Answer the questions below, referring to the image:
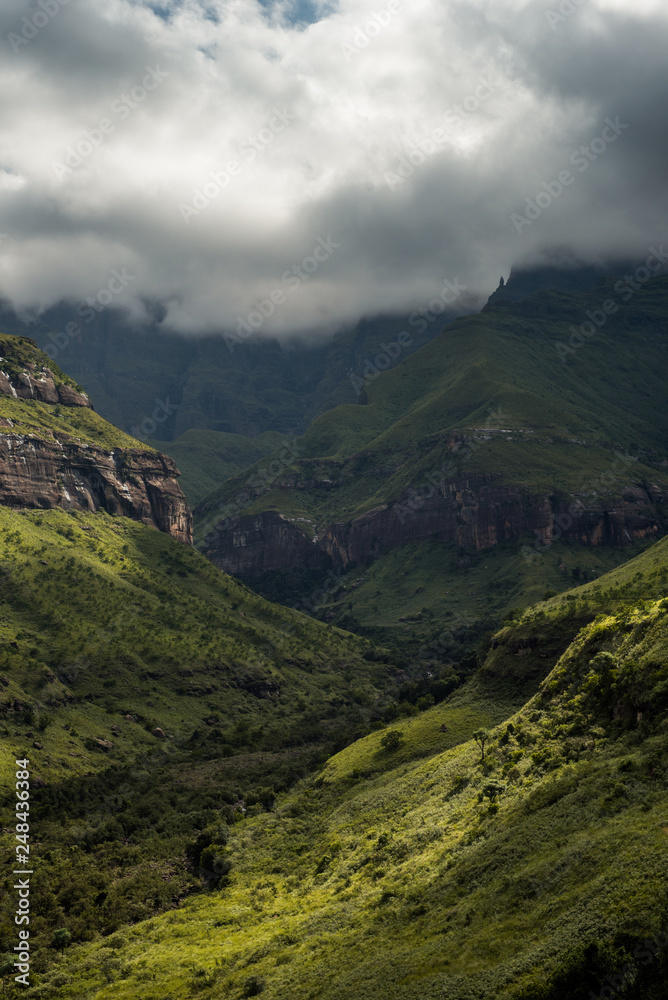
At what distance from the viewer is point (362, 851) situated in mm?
79188

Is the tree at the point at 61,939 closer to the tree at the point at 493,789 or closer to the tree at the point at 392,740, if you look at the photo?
the tree at the point at 493,789

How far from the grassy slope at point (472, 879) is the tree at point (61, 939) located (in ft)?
8.29

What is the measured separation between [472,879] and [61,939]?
164 feet

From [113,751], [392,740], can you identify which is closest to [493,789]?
[392,740]

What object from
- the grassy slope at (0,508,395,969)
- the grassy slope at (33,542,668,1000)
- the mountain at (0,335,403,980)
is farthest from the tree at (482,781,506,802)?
the grassy slope at (0,508,395,969)

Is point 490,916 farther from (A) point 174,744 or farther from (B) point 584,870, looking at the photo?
(A) point 174,744

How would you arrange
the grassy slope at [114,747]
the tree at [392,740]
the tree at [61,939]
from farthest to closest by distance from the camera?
the tree at [392,740] → the grassy slope at [114,747] → the tree at [61,939]

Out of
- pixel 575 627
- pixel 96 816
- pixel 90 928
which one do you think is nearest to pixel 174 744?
pixel 96 816

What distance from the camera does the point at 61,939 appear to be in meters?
75.3

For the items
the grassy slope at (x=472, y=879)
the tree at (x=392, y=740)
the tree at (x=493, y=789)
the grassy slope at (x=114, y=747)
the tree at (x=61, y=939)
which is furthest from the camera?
the tree at (x=392, y=740)

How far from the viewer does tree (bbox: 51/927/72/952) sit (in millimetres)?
75025

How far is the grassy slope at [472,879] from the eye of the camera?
127 feet

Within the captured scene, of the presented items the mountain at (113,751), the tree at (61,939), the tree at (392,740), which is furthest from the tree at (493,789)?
the tree at (61,939)

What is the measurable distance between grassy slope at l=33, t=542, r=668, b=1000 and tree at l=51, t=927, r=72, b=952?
253 centimetres
